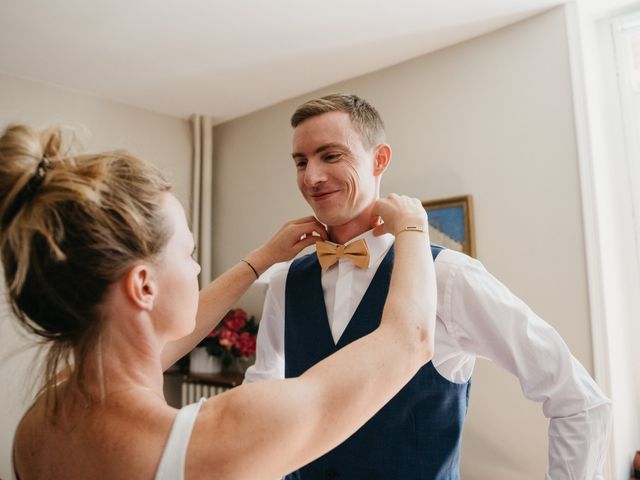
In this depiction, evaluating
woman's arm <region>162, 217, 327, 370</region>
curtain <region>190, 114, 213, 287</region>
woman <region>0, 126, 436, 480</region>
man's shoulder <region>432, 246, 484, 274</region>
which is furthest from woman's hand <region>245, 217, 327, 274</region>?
curtain <region>190, 114, 213, 287</region>

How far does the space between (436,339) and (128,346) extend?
2.65 ft

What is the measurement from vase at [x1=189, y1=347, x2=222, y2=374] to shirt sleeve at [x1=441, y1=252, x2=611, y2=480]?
9.80ft

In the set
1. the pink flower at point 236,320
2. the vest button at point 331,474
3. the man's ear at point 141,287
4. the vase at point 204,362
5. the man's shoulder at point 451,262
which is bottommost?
the vase at point 204,362

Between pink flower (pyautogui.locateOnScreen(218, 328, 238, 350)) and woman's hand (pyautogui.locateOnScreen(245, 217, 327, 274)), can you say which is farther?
pink flower (pyautogui.locateOnScreen(218, 328, 238, 350))

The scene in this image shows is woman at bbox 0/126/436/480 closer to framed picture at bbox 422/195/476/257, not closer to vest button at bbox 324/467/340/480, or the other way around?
vest button at bbox 324/467/340/480

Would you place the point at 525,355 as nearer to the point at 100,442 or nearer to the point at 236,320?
the point at 100,442

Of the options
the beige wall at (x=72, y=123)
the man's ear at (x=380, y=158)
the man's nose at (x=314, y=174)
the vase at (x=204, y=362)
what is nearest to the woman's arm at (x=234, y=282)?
the man's nose at (x=314, y=174)

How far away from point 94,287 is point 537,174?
2527 millimetres

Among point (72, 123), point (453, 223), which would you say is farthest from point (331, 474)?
point (72, 123)

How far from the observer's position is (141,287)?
83cm

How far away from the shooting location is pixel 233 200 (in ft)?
15.2

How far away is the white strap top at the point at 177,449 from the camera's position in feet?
2.30

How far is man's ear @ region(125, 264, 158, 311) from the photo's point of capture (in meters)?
0.81

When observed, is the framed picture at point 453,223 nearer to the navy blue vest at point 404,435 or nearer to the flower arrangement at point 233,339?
the flower arrangement at point 233,339
